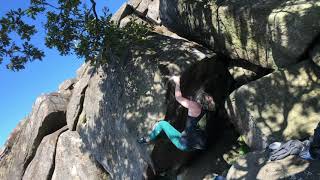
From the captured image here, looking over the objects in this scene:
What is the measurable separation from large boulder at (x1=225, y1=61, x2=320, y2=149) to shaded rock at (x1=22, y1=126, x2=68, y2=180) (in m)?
9.82

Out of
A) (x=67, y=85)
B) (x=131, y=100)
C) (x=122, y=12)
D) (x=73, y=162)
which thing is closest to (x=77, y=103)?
(x=73, y=162)

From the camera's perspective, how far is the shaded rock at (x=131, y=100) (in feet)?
47.9

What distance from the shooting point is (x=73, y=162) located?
18.8 metres

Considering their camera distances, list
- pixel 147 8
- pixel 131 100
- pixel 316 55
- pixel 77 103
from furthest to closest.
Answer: pixel 147 8, pixel 77 103, pixel 131 100, pixel 316 55

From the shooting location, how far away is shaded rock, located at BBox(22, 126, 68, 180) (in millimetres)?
19812

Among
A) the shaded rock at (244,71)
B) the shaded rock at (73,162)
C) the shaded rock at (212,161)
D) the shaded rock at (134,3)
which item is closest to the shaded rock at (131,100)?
the shaded rock at (73,162)

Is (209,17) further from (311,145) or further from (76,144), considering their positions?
(76,144)

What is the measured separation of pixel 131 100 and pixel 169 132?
2.74 meters

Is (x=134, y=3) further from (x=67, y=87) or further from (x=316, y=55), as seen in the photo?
(x=316, y=55)

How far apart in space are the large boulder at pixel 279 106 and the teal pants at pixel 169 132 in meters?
1.90

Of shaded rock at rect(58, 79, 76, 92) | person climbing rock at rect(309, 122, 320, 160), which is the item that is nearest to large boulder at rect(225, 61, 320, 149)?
person climbing rock at rect(309, 122, 320, 160)

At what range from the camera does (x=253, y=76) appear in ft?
Answer: 49.5

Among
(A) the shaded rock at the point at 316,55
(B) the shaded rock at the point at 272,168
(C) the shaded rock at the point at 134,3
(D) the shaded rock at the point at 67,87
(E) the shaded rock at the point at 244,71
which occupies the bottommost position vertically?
(B) the shaded rock at the point at 272,168

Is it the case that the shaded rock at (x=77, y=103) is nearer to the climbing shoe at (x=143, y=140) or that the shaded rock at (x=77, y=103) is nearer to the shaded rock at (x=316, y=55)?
the climbing shoe at (x=143, y=140)
